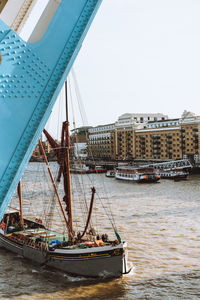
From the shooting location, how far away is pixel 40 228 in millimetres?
20391

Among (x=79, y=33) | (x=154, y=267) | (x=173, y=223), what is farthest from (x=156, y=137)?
(x=79, y=33)

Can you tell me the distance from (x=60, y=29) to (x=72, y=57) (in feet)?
0.98

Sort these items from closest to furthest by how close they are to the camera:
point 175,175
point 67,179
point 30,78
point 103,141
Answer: point 30,78, point 67,179, point 175,175, point 103,141

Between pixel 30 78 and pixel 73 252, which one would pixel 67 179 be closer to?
pixel 73 252

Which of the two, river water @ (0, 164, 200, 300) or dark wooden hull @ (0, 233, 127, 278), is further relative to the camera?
dark wooden hull @ (0, 233, 127, 278)

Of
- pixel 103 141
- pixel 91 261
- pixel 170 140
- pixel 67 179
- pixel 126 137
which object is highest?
pixel 126 137

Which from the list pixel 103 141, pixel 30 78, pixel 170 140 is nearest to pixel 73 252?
pixel 30 78

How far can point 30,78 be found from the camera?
317 centimetres

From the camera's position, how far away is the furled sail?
3.07m

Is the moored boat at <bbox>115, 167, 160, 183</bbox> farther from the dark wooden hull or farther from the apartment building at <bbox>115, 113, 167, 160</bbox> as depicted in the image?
the dark wooden hull

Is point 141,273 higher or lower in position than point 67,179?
lower

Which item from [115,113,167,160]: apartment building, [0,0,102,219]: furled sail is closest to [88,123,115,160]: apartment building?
[115,113,167,160]: apartment building

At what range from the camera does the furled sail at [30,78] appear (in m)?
3.07

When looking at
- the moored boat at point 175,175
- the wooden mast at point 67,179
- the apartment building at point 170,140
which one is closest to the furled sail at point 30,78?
the wooden mast at point 67,179
